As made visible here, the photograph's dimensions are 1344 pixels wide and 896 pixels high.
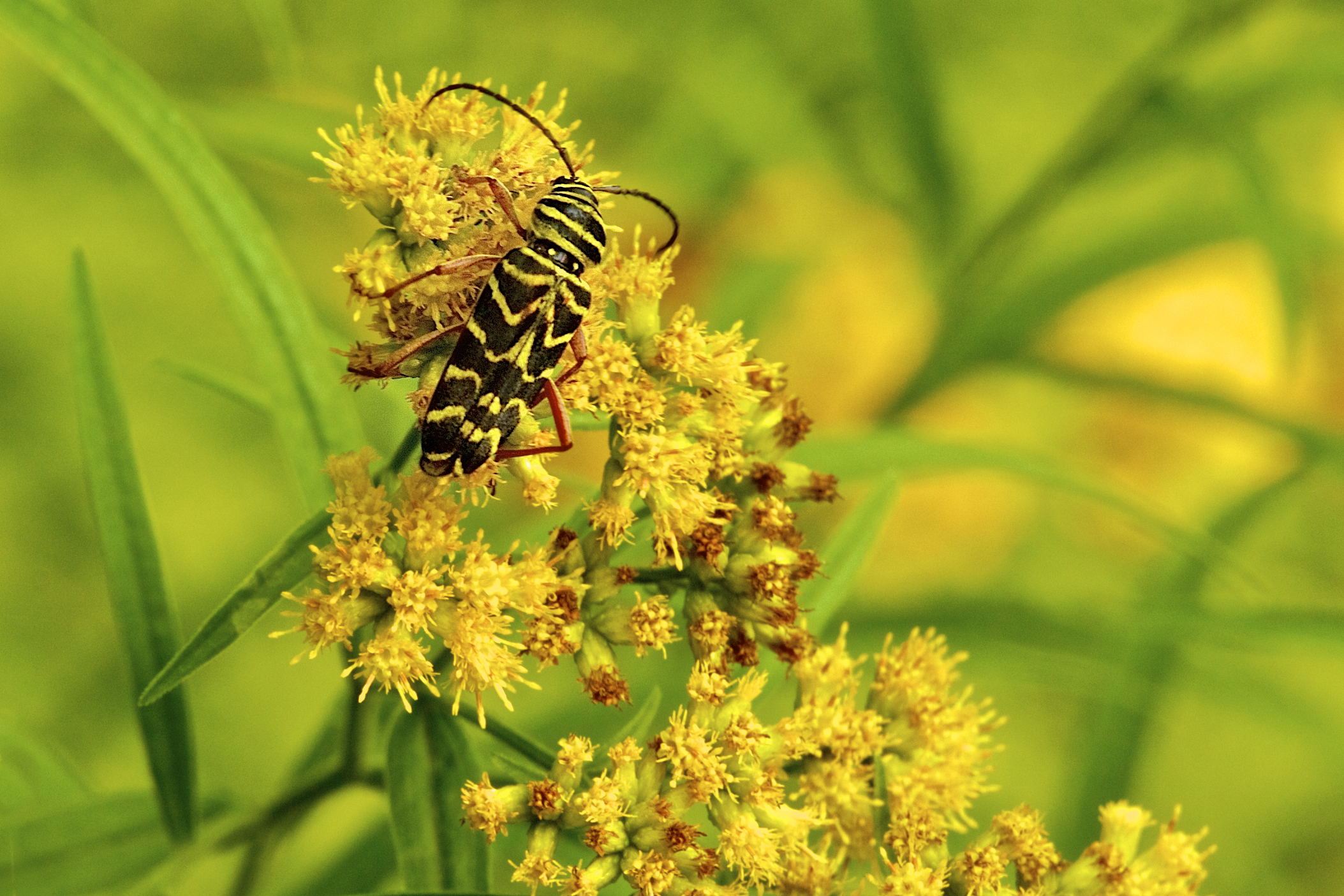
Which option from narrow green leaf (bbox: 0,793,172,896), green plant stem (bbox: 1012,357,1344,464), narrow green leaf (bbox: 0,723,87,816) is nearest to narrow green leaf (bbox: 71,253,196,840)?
narrow green leaf (bbox: 0,793,172,896)

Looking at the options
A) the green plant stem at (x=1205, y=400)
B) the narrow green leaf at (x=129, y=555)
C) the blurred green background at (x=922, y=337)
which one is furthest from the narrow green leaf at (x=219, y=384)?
the green plant stem at (x=1205, y=400)

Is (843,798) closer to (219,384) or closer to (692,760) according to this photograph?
(692,760)

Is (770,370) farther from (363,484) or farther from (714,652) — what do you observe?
(363,484)

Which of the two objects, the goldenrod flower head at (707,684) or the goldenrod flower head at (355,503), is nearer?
the goldenrod flower head at (355,503)

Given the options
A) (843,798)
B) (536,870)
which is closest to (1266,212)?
(843,798)

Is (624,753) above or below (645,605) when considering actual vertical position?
below

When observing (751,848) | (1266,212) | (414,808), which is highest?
(1266,212)

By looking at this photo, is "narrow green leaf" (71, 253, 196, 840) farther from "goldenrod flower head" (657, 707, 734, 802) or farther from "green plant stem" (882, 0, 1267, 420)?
"green plant stem" (882, 0, 1267, 420)

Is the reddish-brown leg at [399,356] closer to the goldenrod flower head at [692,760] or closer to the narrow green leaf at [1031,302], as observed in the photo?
the goldenrod flower head at [692,760]
